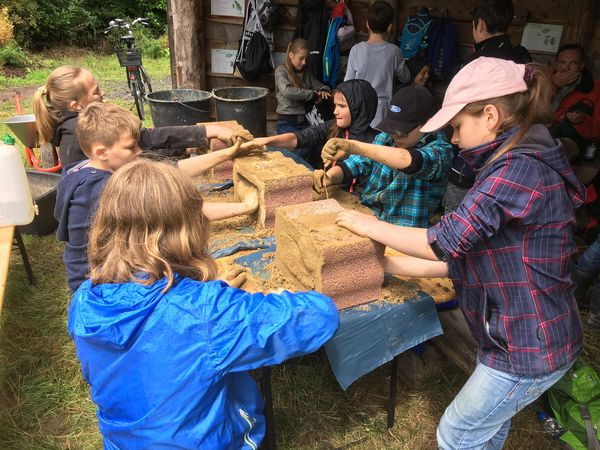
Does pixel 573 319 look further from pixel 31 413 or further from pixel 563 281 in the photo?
pixel 31 413

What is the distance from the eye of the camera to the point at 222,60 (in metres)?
6.43

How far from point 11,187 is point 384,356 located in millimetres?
2506

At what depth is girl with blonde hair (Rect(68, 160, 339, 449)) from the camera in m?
1.35

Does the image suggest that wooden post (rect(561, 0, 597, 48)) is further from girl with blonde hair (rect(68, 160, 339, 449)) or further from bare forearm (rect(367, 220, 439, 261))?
girl with blonde hair (rect(68, 160, 339, 449))

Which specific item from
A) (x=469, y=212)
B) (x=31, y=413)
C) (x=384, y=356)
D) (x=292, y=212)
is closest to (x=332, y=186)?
(x=292, y=212)

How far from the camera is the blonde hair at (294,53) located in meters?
5.48

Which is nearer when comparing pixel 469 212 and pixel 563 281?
pixel 469 212

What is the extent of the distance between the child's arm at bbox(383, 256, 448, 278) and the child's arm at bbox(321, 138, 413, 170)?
603 millimetres

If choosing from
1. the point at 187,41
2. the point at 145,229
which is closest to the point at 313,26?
the point at 187,41

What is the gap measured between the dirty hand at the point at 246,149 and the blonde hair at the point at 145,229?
148 centimetres

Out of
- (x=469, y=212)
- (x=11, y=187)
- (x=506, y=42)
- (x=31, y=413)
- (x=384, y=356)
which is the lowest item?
(x=31, y=413)

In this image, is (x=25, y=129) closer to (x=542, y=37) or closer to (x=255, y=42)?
(x=255, y=42)

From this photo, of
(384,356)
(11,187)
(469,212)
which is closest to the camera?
(469,212)

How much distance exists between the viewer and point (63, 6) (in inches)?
625
